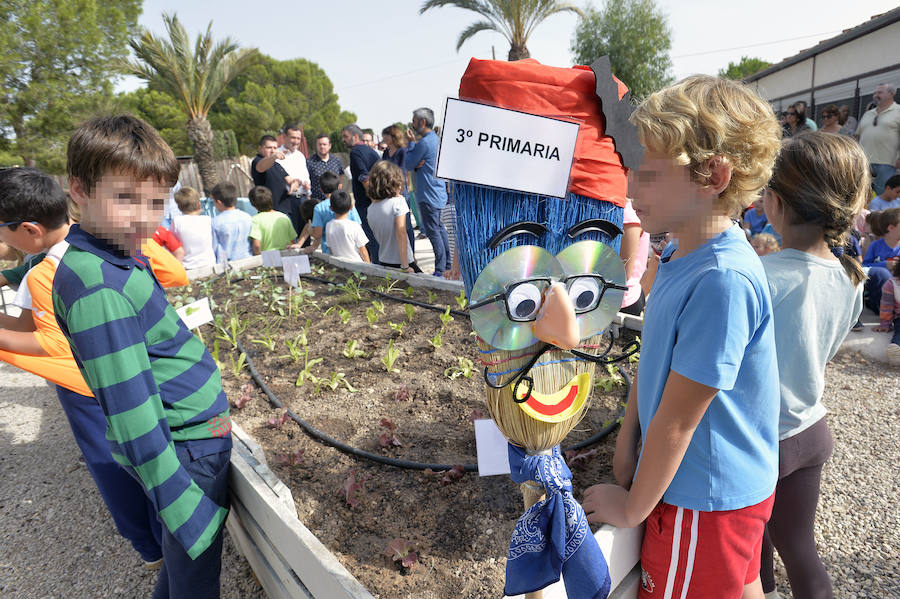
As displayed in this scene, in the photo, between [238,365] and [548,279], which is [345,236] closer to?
[238,365]

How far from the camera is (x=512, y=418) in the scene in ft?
3.66

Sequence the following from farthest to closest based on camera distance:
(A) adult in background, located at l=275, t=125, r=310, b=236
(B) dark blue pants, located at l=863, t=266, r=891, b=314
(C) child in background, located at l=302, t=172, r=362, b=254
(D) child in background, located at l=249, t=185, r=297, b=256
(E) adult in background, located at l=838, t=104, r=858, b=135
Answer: (E) adult in background, located at l=838, t=104, r=858, b=135 → (A) adult in background, located at l=275, t=125, r=310, b=236 → (C) child in background, located at l=302, t=172, r=362, b=254 → (D) child in background, located at l=249, t=185, r=297, b=256 → (B) dark blue pants, located at l=863, t=266, r=891, b=314

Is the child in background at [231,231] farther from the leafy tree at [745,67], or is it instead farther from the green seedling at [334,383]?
the leafy tree at [745,67]

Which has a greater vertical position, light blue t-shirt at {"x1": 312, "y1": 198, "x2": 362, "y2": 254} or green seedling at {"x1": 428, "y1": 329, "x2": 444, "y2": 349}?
light blue t-shirt at {"x1": 312, "y1": 198, "x2": 362, "y2": 254}

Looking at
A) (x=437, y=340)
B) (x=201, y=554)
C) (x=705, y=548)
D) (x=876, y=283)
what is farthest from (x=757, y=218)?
(x=201, y=554)

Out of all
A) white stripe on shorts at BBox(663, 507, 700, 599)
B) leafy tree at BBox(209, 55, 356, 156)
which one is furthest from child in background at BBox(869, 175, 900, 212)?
leafy tree at BBox(209, 55, 356, 156)

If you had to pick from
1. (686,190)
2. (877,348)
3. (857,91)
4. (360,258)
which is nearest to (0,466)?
(360,258)

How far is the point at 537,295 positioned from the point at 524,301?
0.03 metres

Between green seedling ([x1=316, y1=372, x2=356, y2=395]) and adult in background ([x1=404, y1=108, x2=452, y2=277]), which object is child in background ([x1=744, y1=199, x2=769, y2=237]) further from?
green seedling ([x1=316, y1=372, x2=356, y2=395])

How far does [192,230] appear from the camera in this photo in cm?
484

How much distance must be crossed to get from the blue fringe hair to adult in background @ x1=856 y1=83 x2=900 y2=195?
23.7ft

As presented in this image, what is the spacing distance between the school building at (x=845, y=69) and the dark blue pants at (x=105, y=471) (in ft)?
38.9

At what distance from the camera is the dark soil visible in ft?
5.49

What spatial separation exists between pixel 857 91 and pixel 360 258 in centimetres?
1298
